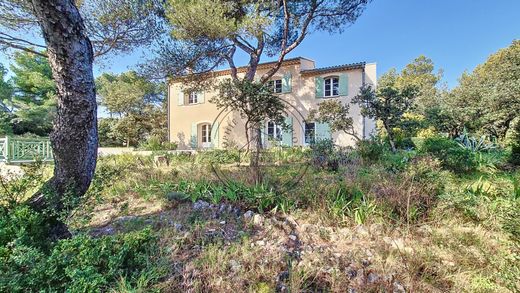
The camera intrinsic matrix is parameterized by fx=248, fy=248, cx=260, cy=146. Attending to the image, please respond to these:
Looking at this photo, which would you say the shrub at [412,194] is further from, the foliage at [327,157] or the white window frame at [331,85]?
the white window frame at [331,85]

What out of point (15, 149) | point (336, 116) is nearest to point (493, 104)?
point (336, 116)

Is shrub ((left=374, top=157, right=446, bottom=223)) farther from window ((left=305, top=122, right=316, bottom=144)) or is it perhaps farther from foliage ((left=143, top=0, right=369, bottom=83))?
foliage ((left=143, top=0, right=369, bottom=83))

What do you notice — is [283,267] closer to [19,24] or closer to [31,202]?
[31,202]

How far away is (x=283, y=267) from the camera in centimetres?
240

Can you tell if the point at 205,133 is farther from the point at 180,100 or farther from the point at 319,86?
the point at 319,86

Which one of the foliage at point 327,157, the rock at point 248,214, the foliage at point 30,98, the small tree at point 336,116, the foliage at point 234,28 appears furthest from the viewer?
the foliage at point 30,98

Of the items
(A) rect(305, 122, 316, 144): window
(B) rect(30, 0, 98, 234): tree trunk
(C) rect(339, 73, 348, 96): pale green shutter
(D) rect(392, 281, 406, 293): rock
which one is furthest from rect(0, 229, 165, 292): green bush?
(C) rect(339, 73, 348, 96): pale green shutter

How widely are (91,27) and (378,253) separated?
11051 mm

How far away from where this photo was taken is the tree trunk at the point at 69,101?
2689mm

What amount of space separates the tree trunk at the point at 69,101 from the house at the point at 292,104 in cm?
733

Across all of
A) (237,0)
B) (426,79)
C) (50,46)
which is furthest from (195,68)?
(426,79)

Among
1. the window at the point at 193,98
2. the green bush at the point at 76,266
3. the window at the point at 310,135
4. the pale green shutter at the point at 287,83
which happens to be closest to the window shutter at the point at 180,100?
the window at the point at 193,98

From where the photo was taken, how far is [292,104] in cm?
1478

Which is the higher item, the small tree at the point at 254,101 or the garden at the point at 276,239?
the small tree at the point at 254,101
